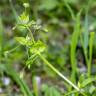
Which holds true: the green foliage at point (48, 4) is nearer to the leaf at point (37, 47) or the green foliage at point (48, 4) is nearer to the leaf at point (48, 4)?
the leaf at point (48, 4)

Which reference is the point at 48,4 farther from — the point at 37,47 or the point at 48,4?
the point at 37,47

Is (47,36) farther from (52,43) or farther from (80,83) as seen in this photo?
(80,83)

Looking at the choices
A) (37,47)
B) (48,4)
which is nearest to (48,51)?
(48,4)

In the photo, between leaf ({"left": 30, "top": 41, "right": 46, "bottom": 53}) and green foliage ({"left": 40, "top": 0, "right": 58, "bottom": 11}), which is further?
green foliage ({"left": 40, "top": 0, "right": 58, "bottom": 11})

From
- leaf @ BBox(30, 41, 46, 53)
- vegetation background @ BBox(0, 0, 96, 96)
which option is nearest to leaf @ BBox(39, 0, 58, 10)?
vegetation background @ BBox(0, 0, 96, 96)

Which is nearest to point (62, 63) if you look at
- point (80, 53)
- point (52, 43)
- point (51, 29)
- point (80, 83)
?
point (80, 53)

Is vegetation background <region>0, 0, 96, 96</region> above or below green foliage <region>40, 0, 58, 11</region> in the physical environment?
below

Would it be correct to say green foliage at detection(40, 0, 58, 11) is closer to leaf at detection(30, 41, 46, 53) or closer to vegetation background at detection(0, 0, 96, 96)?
vegetation background at detection(0, 0, 96, 96)
